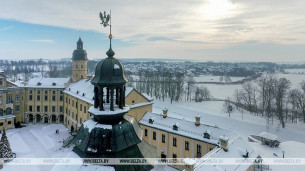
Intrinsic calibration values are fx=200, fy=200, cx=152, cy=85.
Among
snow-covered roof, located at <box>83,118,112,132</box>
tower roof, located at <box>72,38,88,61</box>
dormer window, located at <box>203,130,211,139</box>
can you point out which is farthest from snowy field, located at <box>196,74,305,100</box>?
snow-covered roof, located at <box>83,118,112,132</box>

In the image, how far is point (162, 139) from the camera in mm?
24359

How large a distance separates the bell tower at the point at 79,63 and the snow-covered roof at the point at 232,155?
3276cm

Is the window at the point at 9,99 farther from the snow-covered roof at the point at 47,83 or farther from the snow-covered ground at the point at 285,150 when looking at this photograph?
the snow-covered ground at the point at 285,150

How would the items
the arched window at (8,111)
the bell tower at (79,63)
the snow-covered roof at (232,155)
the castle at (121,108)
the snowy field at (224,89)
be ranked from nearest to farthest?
the snow-covered roof at (232,155), the castle at (121,108), the arched window at (8,111), the bell tower at (79,63), the snowy field at (224,89)

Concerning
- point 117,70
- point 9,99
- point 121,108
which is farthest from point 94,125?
point 9,99

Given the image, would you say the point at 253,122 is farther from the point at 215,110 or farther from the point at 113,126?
the point at 113,126

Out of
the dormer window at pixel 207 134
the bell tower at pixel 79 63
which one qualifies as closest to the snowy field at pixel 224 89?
the bell tower at pixel 79 63

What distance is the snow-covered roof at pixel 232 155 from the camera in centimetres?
1496

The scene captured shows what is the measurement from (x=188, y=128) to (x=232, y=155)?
6443mm

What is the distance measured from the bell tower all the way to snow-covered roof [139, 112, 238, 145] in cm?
2090

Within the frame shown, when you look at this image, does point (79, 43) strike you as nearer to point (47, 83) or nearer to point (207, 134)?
point (47, 83)

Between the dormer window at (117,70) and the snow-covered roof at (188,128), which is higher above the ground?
the dormer window at (117,70)

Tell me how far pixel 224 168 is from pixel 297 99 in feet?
101

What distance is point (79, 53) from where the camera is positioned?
41.8 metres
